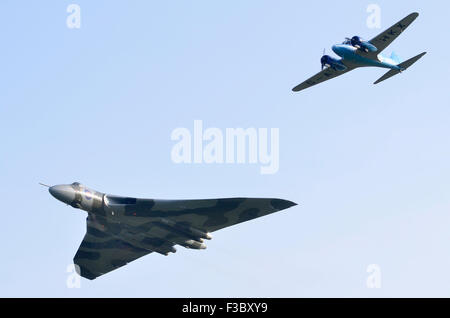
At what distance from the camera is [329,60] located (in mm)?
65812

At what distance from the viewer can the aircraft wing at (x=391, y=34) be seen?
59.8m

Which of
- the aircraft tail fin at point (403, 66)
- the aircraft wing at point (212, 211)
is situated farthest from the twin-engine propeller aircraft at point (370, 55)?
the aircraft wing at point (212, 211)

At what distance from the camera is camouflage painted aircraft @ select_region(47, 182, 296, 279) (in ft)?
→ 142

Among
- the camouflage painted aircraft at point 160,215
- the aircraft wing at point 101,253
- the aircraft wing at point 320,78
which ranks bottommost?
the aircraft wing at point 101,253

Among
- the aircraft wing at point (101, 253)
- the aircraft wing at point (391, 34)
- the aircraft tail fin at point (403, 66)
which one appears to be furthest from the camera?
the aircraft tail fin at point (403, 66)

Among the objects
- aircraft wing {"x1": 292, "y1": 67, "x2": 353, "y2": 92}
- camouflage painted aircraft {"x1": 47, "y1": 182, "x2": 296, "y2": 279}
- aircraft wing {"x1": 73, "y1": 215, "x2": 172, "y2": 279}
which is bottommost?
aircraft wing {"x1": 73, "y1": 215, "x2": 172, "y2": 279}

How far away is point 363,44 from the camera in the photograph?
62.0 metres

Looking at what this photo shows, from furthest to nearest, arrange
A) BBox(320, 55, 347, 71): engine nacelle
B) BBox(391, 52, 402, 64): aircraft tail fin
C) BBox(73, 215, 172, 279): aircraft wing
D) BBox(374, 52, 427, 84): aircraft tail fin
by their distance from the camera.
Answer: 1. BBox(391, 52, 402, 64): aircraft tail fin
2. BBox(374, 52, 427, 84): aircraft tail fin
3. BBox(320, 55, 347, 71): engine nacelle
4. BBox(73, 215, 172, 279): aircraft wing

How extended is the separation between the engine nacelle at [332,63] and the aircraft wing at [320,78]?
1.18 metres

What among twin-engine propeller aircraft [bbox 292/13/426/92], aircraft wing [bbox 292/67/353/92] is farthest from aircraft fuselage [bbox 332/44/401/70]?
aircraft wing [bbox 292/67/353/92]

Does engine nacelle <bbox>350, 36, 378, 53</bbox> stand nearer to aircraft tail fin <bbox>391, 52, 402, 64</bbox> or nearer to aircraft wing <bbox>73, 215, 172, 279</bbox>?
aircraft tail fin <bbox>391, 52, 402, 64</bbox>

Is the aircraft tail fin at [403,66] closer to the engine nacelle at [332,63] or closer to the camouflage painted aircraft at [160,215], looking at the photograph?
the engine nacelle at [332,63]
